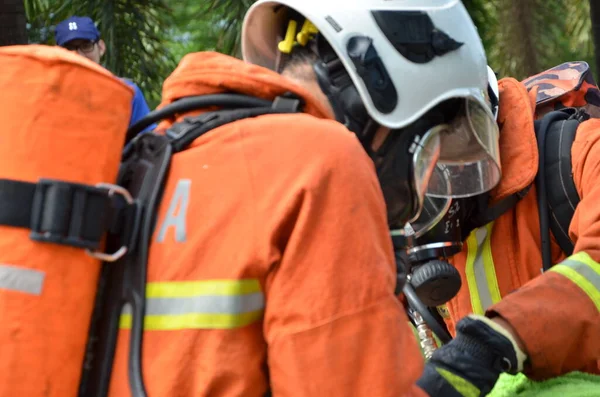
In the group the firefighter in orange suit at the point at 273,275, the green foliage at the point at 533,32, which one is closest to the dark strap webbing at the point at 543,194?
the firefighter in orange suit at the point at 273,275

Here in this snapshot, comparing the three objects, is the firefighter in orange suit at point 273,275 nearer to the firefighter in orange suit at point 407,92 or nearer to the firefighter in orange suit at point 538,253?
the firefighter in orange suit at point 407,92

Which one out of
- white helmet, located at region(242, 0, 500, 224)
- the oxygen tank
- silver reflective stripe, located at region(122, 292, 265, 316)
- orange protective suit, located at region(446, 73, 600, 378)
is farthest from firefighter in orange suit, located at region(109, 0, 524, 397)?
orange protective suit, located at region(446, 73, 600, 378)

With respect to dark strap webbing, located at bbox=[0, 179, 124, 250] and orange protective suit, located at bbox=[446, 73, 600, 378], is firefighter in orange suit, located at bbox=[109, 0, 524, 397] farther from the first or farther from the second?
orange protective suit, located at bbox=[446, 73, 600, 378]

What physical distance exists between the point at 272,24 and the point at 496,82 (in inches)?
35.5

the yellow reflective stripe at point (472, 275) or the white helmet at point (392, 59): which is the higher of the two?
the white helmet at point (392, 59)

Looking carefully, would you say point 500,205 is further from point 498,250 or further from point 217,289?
point 217,289

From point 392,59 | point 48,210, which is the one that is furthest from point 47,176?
point 392,59

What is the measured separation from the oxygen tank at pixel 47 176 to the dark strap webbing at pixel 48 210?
0.01 meters

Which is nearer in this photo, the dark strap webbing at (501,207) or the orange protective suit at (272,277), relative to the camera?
the orange protective suit at (272,277)

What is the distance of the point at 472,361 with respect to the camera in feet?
6.95

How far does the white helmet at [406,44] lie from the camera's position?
1933 mm

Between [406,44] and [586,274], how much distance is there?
0.79 metres

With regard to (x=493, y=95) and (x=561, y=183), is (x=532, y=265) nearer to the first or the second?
(x=561, y=183)

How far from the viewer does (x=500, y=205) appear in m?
2.87
